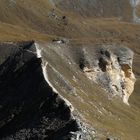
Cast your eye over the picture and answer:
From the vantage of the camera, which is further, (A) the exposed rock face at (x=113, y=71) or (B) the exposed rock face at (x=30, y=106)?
(A) the exposed rock face at (x=113, y=71)

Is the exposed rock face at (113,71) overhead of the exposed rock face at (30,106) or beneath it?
beneath

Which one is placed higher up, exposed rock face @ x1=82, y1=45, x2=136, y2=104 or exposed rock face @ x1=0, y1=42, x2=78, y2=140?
exposed rock face @ x1=0, y1=42, x2=78, y2=140

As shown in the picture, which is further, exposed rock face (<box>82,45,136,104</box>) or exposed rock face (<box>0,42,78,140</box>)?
exposed rock face (<box>82,45,136,104</box>)

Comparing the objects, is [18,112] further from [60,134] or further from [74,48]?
[74,48]

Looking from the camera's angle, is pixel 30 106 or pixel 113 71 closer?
pixel 30 106

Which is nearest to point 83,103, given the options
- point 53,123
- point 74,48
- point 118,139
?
point 118,139
